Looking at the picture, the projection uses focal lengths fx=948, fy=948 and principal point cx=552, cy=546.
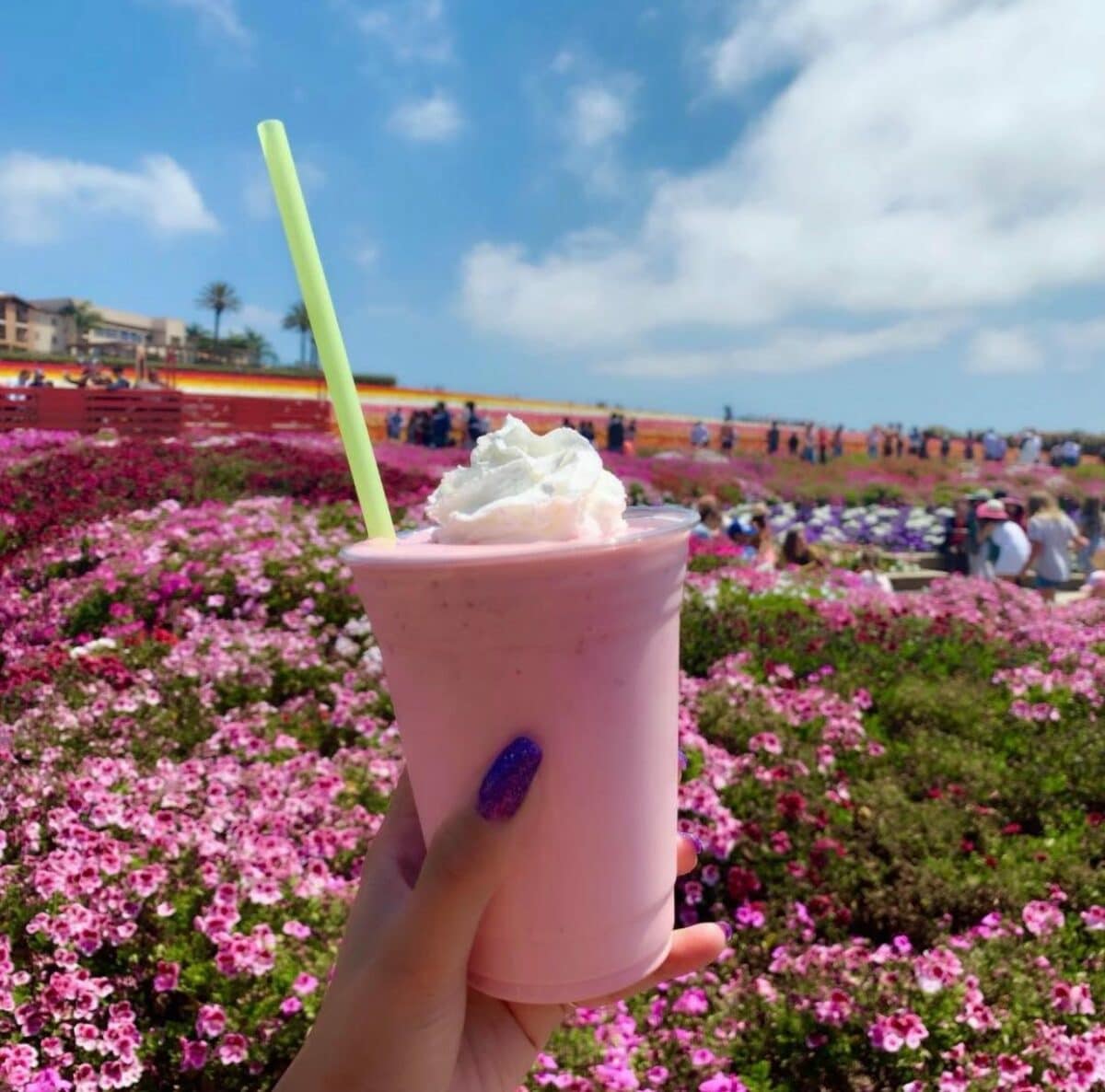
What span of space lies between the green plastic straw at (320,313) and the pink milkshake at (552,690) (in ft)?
0.27

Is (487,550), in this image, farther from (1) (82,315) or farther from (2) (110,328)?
(2) (110,328)

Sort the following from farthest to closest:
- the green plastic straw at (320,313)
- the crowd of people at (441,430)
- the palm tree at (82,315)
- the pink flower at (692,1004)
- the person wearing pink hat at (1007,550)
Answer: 1. the palm tree at (82,315)
2. the crowd of people at (441,430)
3. the person wearing pink hat at (1007,550)
4. the pink flower at (692,1004)
5. the green plastic straw at (320,313)

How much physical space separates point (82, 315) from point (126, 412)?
6319 centimetres

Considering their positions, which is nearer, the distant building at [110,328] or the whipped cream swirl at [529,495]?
the whipped cream swirl at [529,495]

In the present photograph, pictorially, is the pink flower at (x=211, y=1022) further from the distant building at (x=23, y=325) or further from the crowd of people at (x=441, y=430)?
the distant building at (x=23, y=325)

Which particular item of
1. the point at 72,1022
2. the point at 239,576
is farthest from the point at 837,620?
the point at 72,1022

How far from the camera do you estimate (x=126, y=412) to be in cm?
1689

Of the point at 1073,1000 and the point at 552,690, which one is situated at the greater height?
the point at 552,690

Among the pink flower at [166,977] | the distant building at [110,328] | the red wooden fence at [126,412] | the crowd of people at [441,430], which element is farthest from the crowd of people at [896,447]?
the distant building at [110,328]

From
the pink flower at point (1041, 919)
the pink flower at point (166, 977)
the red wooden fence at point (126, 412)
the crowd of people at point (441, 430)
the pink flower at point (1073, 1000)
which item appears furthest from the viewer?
the crowd of people at point (441, 430)

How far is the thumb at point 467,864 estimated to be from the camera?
1.03 meters

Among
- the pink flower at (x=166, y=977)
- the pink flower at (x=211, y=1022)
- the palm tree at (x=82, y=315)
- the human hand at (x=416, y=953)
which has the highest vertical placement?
the palm tree at (x=82, y=315)

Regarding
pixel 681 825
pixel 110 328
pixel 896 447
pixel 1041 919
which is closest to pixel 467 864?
pixel 681 825

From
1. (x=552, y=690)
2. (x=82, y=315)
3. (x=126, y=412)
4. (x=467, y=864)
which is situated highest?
(x=82, y=315)
